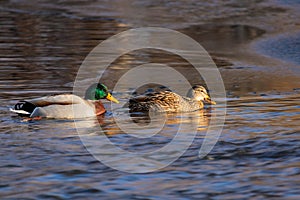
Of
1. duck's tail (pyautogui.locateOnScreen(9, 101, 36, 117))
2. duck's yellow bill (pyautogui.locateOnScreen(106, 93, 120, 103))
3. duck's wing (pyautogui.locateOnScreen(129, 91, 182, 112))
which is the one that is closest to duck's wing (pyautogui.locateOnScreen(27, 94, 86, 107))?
duck's tail (pyautogui.locateOnScreen(9, 101, 36, 117))

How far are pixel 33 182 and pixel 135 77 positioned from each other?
303 inches

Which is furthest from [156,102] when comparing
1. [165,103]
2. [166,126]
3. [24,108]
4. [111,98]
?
[24,108]

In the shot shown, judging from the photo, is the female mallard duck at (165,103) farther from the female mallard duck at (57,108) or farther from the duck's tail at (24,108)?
the duck's tail at (24,108)

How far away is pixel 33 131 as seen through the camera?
10320 millimetres

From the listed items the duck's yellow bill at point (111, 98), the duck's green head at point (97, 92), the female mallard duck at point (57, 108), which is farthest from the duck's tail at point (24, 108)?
the duck's yellow bill at point (111, 98)

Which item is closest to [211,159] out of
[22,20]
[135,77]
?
[135,77]

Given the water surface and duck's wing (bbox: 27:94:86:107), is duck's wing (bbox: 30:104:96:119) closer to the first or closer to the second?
duck's wing (bbox: 27:94:86:107)

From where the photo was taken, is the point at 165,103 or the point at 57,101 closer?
the point at 57,101

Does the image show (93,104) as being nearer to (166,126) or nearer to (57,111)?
(57,111)

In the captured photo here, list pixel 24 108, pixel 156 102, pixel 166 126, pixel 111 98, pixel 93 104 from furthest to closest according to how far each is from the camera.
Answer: pixel 111 98, pixel 156 102, pixel 93 104, pixel 24 108, pixel 166 126

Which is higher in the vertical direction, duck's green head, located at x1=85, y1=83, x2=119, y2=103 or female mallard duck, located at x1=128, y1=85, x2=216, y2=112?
duck's green head, located at x1=85, y1=83, x2=119, y2=103

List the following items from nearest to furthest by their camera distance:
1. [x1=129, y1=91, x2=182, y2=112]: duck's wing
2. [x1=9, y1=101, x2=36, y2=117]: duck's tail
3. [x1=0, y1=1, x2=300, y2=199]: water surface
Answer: [x1=0, y1=1, x2=300, y2=199]: water surface, [x1=9, y1=101, x2=36, y2=117]: duck's tail, [x1=129, y1=91, x2=182, y2=112]: duck's wing

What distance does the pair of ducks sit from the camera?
11336 millimetres

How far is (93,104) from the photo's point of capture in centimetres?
1175
